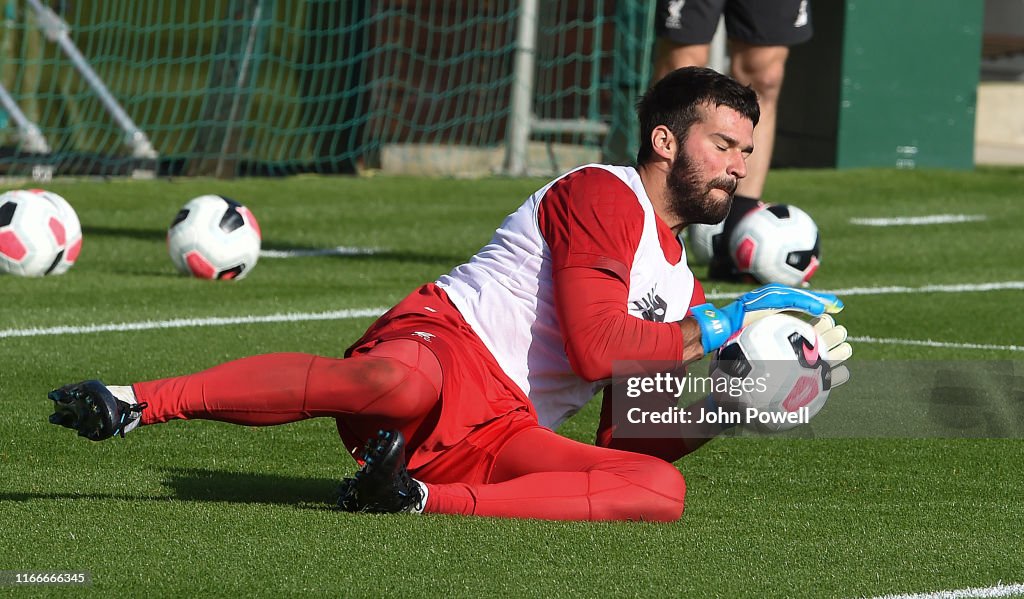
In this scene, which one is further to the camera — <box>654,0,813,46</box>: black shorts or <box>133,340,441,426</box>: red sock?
<box>654,0,813,46</box>: black shorts

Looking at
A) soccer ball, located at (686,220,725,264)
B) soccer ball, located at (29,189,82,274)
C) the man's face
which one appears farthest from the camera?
soccer ball, located at (686,220,725,264)

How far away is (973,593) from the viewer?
3.01 metres

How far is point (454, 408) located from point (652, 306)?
0.55 metres

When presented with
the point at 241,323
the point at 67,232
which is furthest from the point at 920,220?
the point at 241,323

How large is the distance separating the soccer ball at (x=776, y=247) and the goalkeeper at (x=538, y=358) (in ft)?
11.6

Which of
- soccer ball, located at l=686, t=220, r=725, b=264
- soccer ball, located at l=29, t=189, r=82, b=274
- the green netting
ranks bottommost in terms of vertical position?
the green netting

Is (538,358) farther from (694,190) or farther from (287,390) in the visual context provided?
(287,390)

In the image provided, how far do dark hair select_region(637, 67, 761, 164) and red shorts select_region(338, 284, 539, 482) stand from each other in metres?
0.62

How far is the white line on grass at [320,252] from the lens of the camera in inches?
338

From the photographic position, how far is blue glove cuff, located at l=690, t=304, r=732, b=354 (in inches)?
146

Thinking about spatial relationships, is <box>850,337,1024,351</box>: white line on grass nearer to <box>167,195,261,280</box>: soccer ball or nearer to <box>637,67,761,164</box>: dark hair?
<box>637,67,761,164</box>: dark hair

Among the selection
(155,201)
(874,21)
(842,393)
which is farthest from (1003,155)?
(842,393)

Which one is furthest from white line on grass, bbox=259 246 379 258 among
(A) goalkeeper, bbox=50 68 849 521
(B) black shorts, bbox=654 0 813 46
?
(A) goalkeeper, bbox=50 68 849 521

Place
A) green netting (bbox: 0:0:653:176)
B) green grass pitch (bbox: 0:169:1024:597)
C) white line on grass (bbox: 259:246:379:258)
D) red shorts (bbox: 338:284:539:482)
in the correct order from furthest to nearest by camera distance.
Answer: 1. green netting (bbox: 0:0:653:176)
2. white line on grass (bbox: 259:246:379:258)
3. red shorts (bbox: 338:284:539:482)
4. green grass pitch (bbox: 0:169:1024:597)
